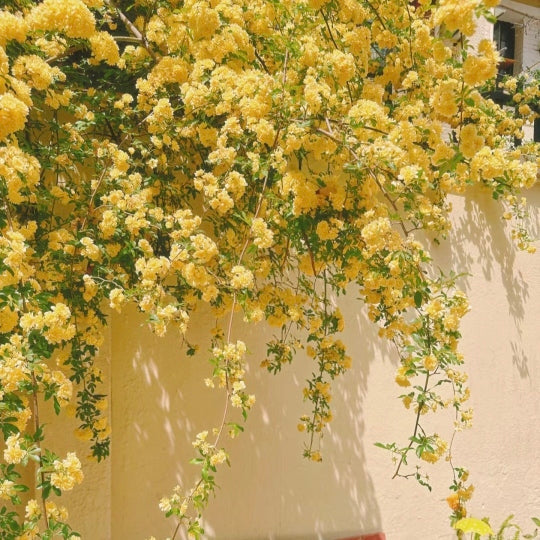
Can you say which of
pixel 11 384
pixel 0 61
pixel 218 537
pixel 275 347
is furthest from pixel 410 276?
pixel 218 537

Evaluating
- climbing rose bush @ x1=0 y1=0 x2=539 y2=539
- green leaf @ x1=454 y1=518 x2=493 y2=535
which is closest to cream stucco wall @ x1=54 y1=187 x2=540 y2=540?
climbing rose bush @ x1=0 y1=0 x2=539 y2=539

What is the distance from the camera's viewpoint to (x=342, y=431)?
3.40m

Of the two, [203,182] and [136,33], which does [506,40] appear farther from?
[203,182]

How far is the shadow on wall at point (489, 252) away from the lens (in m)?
3.96

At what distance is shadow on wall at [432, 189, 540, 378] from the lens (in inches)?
156

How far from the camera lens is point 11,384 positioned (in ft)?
5.42

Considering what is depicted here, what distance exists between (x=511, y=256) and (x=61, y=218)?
3222 millimetres

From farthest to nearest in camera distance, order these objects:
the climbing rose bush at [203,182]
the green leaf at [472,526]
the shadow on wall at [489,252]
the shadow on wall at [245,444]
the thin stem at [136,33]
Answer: the shadow on wall at [489,252] < the green leaf at [472,526] < the shadow on wall at [245,444] < the thin stem at [136,33] < the climbing rose bush at [203,182]

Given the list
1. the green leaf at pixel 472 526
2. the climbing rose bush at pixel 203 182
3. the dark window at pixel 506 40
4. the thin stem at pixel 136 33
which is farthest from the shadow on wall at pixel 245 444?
the dark window at pixel 506 40

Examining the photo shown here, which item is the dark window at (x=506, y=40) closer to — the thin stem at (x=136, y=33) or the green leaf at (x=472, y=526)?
the thin stem at (x=136, y=33)

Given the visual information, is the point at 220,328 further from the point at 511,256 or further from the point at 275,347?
the point at 511,256

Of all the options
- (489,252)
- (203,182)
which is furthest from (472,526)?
(203,182)

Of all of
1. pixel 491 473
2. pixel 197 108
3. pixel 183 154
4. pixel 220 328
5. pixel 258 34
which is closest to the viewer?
pixel 197 108

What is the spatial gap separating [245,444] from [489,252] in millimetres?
2261
